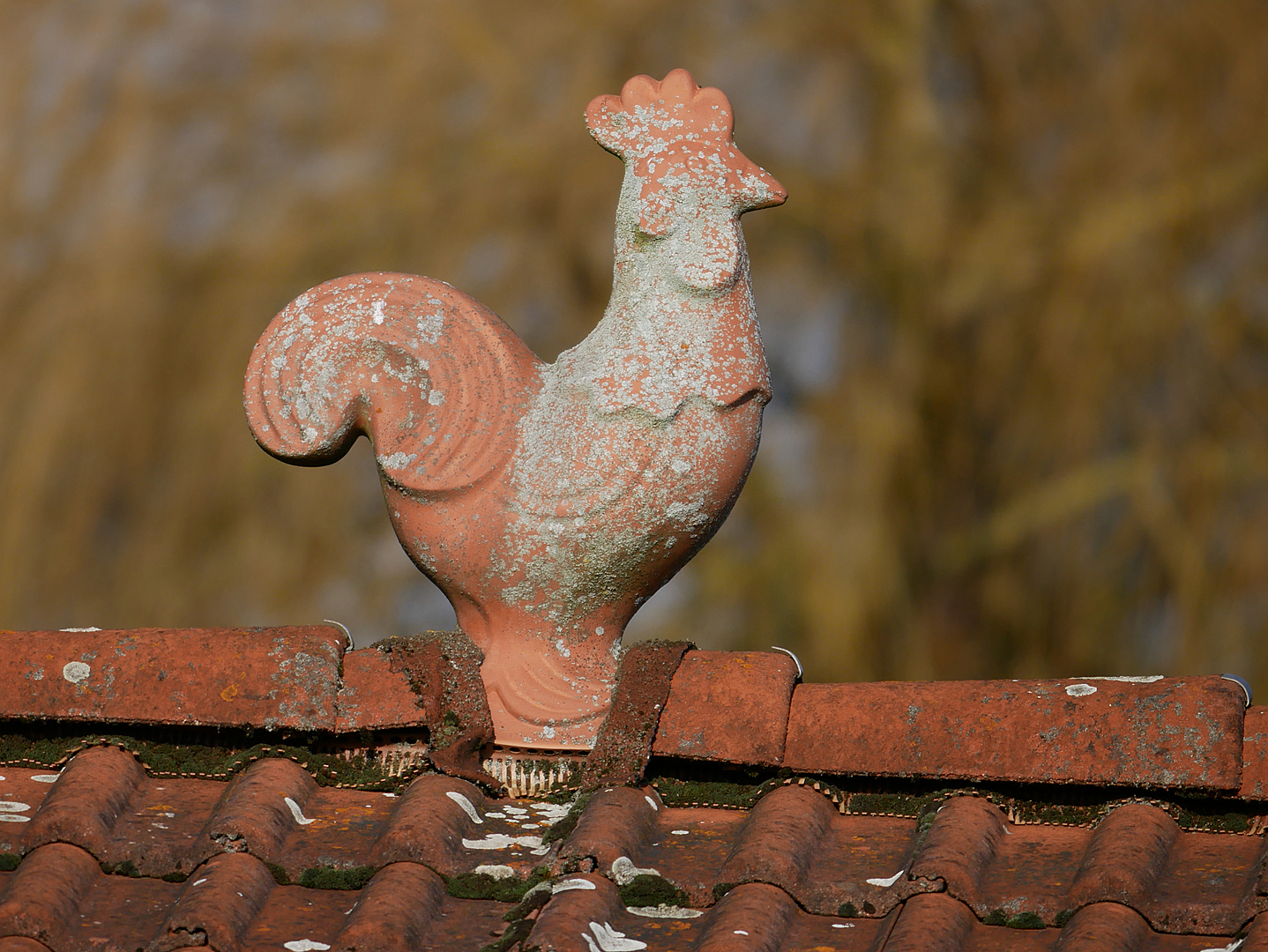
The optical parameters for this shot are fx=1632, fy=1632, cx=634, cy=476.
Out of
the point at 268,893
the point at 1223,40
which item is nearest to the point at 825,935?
the point at 268,893

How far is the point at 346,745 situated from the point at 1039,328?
25.7 feet

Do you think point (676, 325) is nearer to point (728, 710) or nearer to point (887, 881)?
point (728, 710)

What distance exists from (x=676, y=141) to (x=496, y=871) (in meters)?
1.30

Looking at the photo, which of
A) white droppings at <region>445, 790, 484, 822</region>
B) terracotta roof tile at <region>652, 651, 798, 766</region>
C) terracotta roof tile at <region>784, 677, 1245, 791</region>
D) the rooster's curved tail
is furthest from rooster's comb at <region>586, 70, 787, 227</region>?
white droppings at <region>445, 790, 484, 822</region>

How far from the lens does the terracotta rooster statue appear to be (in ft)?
9.21

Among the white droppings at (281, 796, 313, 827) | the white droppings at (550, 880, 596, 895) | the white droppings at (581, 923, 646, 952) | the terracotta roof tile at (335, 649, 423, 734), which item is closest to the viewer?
the white droppings at (581, 923, 646, 952)

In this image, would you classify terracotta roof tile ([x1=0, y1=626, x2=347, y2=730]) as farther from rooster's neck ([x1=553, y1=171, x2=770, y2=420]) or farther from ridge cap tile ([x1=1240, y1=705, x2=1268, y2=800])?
ridge cap tile ([x1=1240, y1=705, x2=1268, y2=800])

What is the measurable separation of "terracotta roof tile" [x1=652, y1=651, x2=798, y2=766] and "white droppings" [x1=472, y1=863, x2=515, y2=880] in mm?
348

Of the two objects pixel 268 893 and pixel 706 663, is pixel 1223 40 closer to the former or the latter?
pixel 706 663

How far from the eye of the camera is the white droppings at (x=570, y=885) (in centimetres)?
231

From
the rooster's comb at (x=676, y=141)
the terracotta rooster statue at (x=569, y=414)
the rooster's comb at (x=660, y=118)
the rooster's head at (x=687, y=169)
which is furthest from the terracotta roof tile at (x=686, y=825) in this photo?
the rooster's comb at (x=660, y=118)

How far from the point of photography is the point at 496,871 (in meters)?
2.45

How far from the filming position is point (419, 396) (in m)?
2.89

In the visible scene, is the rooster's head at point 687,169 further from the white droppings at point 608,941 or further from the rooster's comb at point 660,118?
the white droppings at point 608,941
